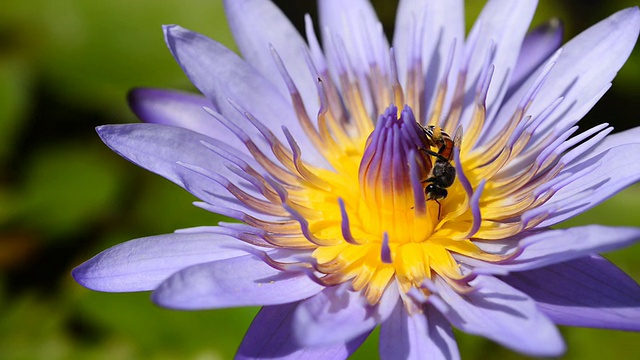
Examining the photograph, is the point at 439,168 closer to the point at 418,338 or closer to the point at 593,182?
the point at 593,182

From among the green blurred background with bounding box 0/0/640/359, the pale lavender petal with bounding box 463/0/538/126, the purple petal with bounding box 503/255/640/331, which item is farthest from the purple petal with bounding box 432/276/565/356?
the green blurred background with bounding box 0/0/640/359

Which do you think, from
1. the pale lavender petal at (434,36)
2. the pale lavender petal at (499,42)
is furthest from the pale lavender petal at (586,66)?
the pale lavender petal at (434,36)

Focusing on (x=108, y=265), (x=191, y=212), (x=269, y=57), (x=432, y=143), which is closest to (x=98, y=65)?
(x=191, y=212)

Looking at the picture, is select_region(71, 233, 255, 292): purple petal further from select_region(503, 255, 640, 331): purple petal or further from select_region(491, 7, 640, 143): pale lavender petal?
select_region(491, 7, 640, 143): pale lavender petal

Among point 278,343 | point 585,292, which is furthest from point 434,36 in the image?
point 278,343

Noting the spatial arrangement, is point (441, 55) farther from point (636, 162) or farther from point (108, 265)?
point (108, 265)

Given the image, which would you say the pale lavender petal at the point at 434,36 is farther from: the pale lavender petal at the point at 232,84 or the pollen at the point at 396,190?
the pale lavender petal at the point at 232,84
